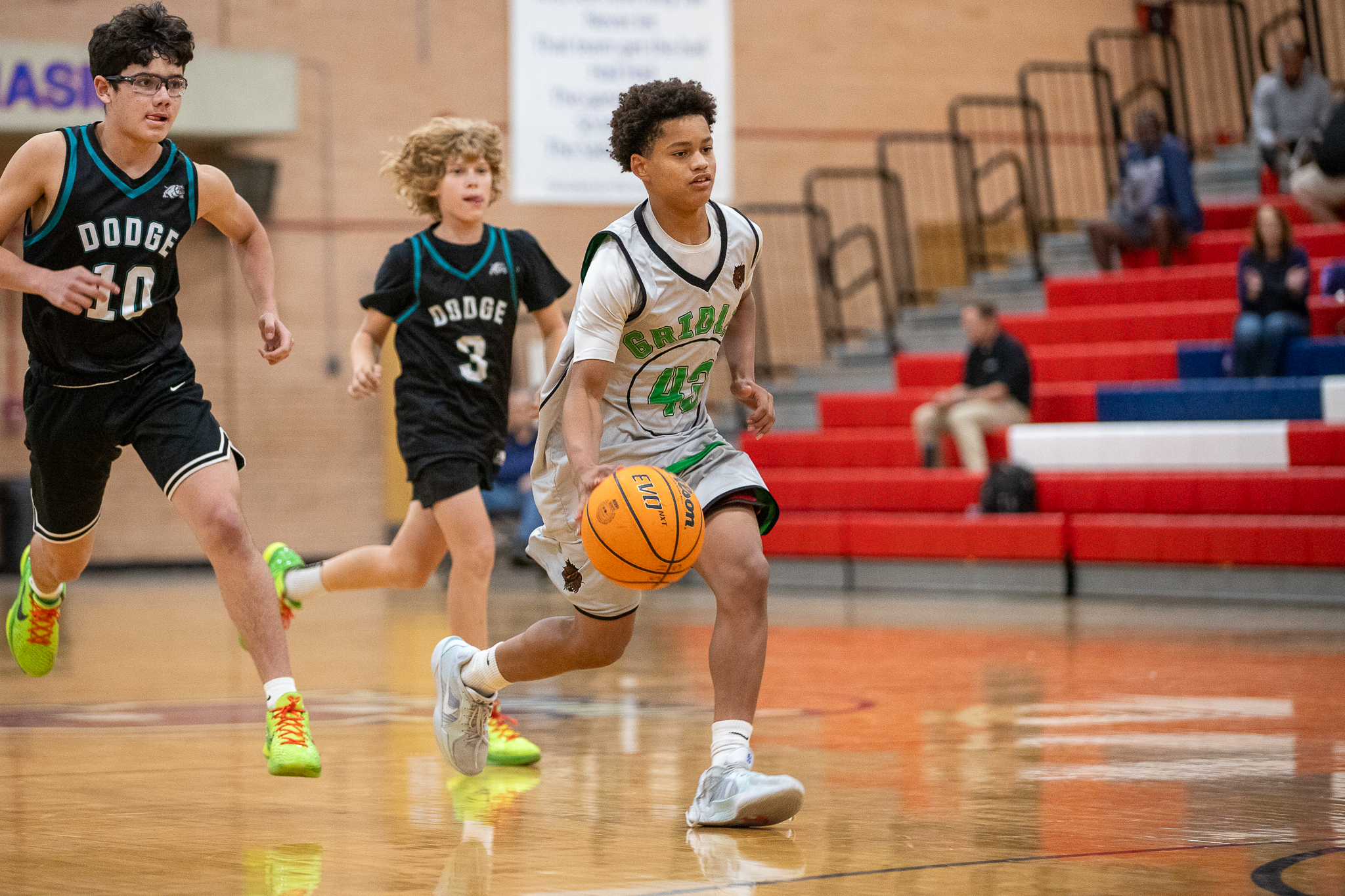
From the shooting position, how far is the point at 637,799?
4148 mm

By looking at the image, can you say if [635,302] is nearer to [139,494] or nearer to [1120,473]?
[1120,473]

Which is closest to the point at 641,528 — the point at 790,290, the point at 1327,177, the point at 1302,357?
the point at 1302,357

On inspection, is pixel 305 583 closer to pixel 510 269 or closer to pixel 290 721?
pixel 510 269

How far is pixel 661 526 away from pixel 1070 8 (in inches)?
620

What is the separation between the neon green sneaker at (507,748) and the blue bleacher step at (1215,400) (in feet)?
24.8

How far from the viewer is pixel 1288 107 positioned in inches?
531

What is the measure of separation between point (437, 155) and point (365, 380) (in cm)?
72

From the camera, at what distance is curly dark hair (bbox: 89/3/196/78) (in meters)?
4.30

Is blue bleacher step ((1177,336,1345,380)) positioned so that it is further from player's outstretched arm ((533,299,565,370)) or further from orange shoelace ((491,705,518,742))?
orange shoelace ((491,705,518,742))

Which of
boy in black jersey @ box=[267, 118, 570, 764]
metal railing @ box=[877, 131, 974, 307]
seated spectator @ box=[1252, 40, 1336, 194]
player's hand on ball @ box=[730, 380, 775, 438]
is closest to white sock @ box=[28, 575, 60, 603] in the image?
boy in black jersey @ box=[267, 118, 570, 764]

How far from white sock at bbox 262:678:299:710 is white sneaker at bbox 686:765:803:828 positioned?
1.11 metres

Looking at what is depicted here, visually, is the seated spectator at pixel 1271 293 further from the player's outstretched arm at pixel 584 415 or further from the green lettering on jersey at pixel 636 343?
the player's outstretched arm at pixel 584 415

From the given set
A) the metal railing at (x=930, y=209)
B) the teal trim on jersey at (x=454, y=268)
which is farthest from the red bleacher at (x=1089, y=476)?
the teal trim on jersey at (x=454, y=268)

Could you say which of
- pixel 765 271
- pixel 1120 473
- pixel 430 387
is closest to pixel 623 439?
pixel 430 387
